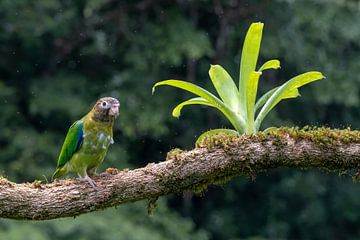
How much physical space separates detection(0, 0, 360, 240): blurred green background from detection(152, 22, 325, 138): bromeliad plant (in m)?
6.77

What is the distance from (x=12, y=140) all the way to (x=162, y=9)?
110 inches

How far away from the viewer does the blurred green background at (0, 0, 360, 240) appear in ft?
37.8

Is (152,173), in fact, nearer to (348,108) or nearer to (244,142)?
(244,142)

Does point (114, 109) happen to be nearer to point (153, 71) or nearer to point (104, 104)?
point (104, 104)

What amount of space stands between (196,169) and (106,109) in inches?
21.7

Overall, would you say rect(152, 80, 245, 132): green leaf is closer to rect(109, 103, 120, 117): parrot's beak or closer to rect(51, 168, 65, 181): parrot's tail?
rect(109, 103, 120, 117): parrot's beak

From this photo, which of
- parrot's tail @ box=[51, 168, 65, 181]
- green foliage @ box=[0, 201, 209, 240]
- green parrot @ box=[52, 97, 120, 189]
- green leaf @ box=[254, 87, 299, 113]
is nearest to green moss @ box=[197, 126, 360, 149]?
green leaf @ box=[254, 87, 299, 113]

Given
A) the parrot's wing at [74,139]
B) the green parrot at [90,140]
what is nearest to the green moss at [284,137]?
the green parrot at [90,140]

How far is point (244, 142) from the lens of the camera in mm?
3670

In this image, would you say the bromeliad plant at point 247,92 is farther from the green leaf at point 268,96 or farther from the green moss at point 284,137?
the green moss at point 284,137

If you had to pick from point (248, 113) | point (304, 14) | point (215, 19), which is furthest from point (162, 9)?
point (248, 113)

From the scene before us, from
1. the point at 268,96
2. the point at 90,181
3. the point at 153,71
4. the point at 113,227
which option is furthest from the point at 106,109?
the point at 153,71

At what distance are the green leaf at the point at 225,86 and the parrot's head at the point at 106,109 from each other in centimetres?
51

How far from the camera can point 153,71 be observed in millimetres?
12016
